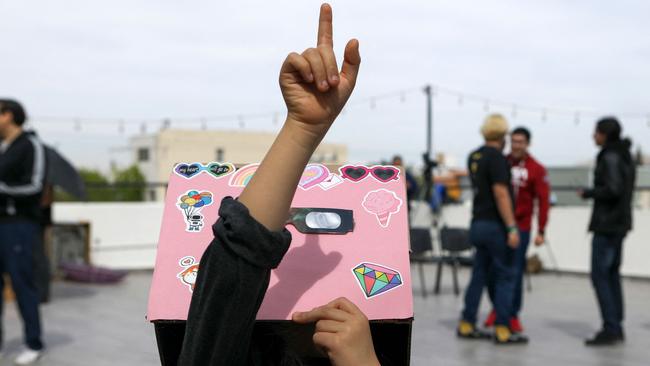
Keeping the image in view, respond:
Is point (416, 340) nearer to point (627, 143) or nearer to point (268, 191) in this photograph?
point (627, 143)

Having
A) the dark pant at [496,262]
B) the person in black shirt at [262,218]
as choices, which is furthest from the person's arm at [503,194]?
the person in black shirt at [262,218]

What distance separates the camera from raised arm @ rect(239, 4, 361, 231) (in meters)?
1.12

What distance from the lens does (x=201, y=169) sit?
70.1 inches

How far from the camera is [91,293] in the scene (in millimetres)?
8828

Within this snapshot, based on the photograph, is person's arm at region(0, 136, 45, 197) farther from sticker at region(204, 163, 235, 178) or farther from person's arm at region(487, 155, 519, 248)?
sticker at region(204, 163, 235, 178)

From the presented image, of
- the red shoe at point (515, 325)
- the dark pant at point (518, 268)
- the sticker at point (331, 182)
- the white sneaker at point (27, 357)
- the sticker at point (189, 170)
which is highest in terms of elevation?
the sticker at point (189, 170)

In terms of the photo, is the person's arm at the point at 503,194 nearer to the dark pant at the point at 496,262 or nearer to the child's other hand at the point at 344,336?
the dark pant at the point at 496,262

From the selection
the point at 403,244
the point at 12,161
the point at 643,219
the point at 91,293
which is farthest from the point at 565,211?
the point at 403,244

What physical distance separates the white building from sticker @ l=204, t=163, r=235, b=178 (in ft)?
194

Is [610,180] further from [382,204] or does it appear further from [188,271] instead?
[188,271]

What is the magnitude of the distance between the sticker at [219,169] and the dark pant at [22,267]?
3.84m

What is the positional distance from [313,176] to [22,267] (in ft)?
13.1

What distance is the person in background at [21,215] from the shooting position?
510 centimetres

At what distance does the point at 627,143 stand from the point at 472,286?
5.62 ft
